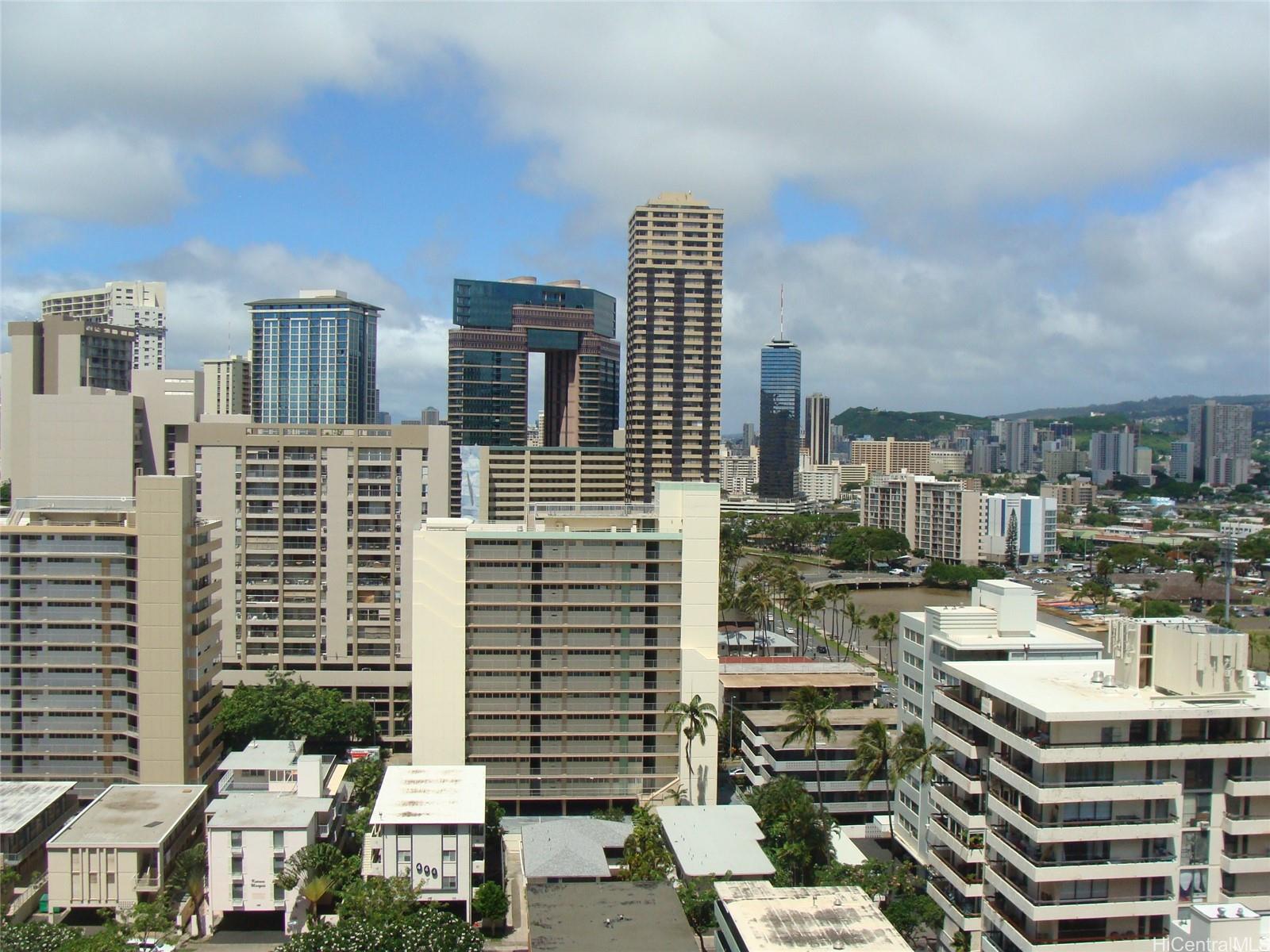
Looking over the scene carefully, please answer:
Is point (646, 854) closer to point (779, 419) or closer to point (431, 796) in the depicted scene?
point (431, 796)

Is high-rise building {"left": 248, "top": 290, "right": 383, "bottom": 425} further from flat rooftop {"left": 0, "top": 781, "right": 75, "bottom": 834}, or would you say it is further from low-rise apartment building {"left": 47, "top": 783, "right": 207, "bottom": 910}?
low-rise apartment building {"left": 47, "top": 783, "right": 207, "bottom": 910}

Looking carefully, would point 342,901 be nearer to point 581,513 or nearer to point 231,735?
point 581,513

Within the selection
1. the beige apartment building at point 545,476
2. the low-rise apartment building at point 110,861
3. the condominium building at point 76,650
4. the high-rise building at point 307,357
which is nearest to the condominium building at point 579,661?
the low-rise apartment building at point 110,861

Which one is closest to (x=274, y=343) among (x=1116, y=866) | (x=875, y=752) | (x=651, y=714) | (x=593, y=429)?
(x=593, y=429)

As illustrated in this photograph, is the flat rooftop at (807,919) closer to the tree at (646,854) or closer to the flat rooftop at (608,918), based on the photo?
the flat rooftop at (608,918)

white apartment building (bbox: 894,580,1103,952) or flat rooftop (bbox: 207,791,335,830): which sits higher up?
white apartment building (bbox: 894,580,1103,952)

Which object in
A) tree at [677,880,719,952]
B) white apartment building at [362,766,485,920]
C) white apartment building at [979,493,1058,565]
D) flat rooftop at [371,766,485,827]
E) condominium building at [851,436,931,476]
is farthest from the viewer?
condominium building at [851,436,931,476]

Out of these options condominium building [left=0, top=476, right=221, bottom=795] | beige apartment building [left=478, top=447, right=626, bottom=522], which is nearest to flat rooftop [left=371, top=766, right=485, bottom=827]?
condominium building [left=0, top=476, right=221, bottom=795]

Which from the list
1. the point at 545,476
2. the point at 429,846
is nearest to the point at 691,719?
the point at 429,846
